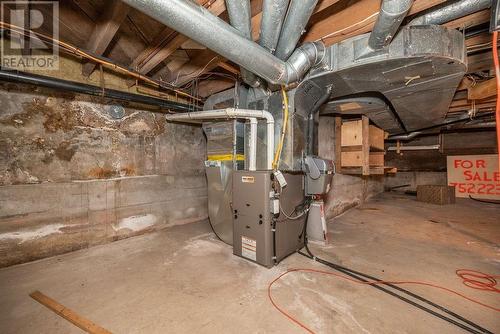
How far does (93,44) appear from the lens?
6.61ft

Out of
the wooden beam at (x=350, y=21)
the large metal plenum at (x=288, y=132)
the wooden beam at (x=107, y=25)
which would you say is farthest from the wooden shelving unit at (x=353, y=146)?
the wooden beam at (x=107, y=25)

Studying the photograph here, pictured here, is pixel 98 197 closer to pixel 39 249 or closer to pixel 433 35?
pixel 39 249

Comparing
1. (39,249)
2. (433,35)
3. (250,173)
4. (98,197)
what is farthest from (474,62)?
(39,249)

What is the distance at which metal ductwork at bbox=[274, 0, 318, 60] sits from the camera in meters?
1.30

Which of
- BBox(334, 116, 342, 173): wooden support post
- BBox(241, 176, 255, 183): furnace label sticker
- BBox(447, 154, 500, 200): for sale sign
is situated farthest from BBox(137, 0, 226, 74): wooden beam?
BBox(447, 154, 500, 200): for sale sign

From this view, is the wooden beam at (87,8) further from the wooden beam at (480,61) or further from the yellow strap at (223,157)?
the wooden beam at (480,61)

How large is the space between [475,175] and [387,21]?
22.0ft

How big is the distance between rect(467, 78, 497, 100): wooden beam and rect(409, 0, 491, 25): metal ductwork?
1.58 m

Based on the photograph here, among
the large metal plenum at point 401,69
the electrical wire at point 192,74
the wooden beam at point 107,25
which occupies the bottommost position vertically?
the large metal plenum at point 401,69

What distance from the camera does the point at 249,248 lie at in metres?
2.06

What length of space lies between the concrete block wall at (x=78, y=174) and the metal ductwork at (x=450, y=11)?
10.2ft

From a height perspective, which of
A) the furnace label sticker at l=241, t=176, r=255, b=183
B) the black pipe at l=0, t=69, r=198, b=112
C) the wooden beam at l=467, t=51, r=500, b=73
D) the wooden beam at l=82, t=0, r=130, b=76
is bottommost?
the furnace label sticker at l=241, t=176, r=255, b=183

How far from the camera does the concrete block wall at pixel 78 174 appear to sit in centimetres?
204

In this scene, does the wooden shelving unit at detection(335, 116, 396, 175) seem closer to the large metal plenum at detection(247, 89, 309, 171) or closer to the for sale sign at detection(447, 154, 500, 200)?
the large metal plenum at detection(247, 89, 309, 171)
